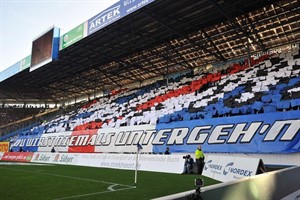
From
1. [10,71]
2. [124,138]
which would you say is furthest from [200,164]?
[10,71]

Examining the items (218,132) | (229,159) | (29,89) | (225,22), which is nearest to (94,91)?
(29,89)

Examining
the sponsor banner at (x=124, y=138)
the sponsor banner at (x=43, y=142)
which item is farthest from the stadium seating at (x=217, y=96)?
the sponsor banner at (x=43, y=142)

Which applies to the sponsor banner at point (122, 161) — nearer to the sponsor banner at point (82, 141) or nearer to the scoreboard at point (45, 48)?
the sponsor banner at point (82, 141)

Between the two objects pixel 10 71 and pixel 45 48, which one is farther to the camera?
pixel 10 71

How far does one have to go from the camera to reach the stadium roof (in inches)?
957

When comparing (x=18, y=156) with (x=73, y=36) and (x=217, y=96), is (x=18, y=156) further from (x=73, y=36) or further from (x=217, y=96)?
(x=217, y=96)

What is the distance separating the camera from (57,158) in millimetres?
25531

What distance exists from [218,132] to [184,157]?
3.66 metres

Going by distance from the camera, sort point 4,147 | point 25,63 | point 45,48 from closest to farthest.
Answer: point 45,48 < point 25,63 < point 4,147

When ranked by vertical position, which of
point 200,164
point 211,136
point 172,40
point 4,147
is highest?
point 172,40

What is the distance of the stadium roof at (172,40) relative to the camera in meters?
24.3

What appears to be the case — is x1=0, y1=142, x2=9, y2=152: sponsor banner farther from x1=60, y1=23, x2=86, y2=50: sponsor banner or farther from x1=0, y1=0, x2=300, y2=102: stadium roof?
x1=60, y1=23, x2=86, y2=50: sponsor banner

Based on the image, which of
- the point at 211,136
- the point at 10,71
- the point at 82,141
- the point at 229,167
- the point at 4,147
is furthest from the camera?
the point at 4,147

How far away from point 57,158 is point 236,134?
50.0 ft
